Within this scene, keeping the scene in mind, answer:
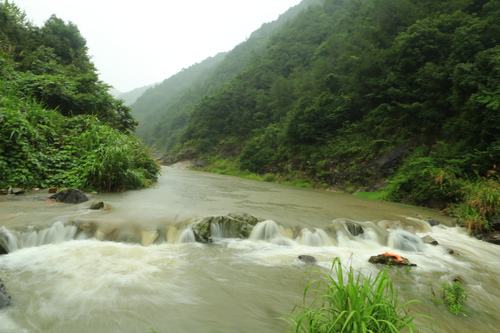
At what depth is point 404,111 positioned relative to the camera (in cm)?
2008

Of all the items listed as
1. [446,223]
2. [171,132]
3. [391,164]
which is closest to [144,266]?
[446,223]

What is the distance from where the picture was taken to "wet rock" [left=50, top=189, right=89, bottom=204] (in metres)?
8.87

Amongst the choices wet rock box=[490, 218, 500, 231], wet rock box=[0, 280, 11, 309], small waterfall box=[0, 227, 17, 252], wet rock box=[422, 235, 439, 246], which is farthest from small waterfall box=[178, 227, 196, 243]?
wet rock box=[490, 218, 500, 231]

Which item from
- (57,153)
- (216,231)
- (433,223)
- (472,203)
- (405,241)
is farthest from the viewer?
(57,153)

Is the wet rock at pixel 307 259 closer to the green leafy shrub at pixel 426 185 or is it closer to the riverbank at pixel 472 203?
the riverbank at pixel 472 203

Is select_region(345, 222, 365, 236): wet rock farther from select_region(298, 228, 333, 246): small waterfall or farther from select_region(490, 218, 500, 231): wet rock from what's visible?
select_region(490, 218, 500, 231): wet rock

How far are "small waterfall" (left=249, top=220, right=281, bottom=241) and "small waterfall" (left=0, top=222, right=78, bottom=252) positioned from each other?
153 inches

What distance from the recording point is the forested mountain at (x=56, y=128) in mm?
10344

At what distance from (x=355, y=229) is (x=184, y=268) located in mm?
4845

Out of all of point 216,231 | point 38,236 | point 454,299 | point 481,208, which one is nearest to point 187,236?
point 216,231

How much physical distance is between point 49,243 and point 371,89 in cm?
2323

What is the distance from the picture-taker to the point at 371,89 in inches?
933

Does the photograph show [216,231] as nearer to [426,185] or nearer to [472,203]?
[472,203]

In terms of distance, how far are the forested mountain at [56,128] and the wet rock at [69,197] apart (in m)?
1.91
